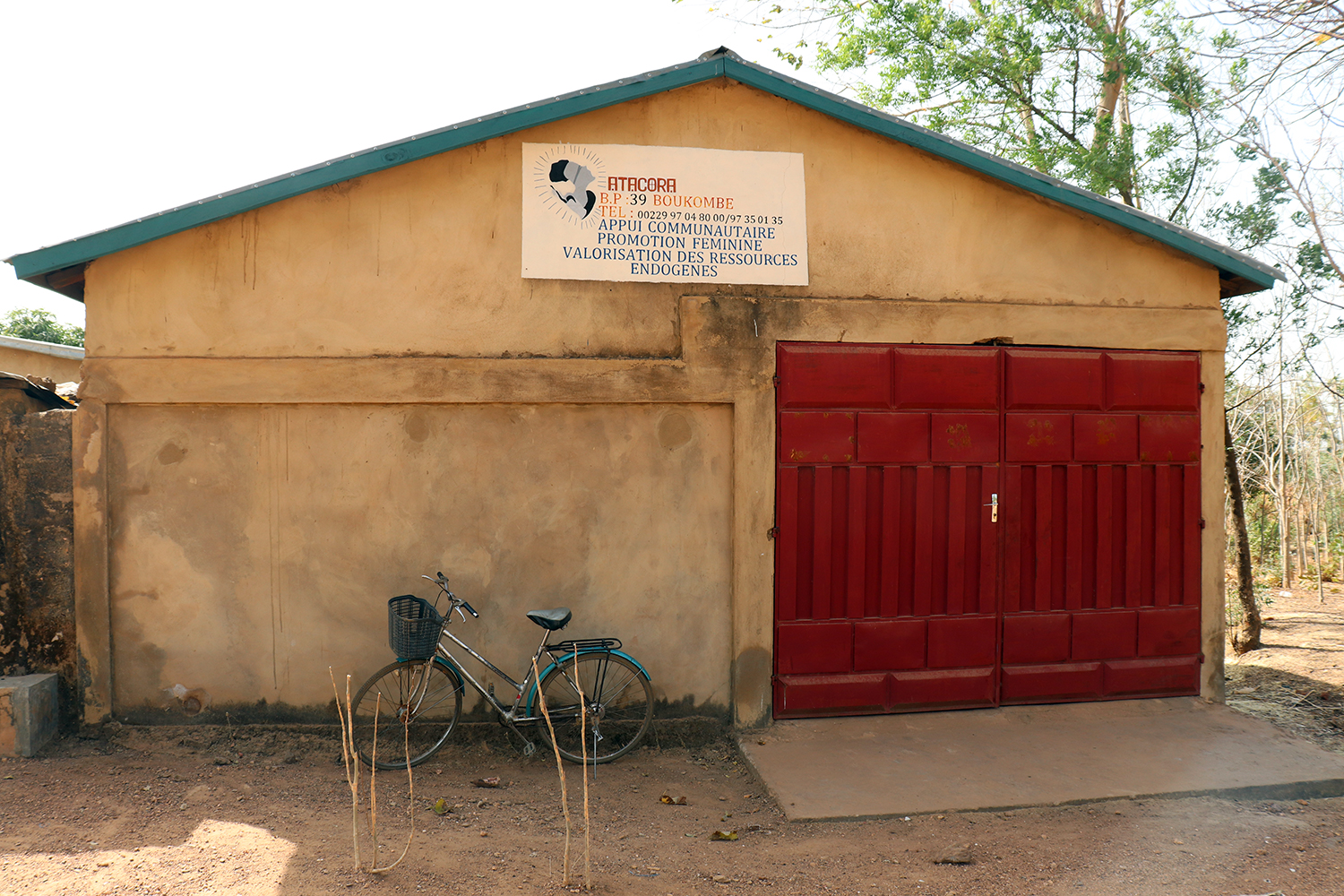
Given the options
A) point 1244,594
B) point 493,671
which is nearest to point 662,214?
point 493,671

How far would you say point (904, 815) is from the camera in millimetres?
4328

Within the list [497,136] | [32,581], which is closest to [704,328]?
[497,136]

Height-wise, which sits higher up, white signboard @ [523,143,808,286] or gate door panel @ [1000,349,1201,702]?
white signboard @ [523,143,808,286]

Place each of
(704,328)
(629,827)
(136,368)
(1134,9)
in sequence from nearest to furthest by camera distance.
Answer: (629,827) → (136,368) → (704,328) → (1134,9)

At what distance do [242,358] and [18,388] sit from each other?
1.44 meters

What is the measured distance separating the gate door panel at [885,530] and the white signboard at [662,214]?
0.76 meters

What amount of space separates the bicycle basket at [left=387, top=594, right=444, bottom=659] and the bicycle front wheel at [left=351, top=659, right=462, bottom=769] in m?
0.10

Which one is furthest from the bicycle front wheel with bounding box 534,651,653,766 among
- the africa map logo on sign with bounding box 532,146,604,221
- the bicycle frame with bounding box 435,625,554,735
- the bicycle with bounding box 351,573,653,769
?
the africa map logo on sign with bounding box 532,146,604,221

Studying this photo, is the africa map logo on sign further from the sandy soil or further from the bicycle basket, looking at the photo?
the sandy soil

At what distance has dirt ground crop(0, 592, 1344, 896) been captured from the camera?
3666 mm

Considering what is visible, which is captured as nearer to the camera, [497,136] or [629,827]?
[629,827]

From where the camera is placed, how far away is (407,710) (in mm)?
4910

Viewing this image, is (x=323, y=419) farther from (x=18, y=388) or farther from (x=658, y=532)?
(x=658, y=532)

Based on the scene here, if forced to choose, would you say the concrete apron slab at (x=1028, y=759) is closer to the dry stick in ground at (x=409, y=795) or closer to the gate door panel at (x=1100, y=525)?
the gate door panel at (x=1100, y=525)
